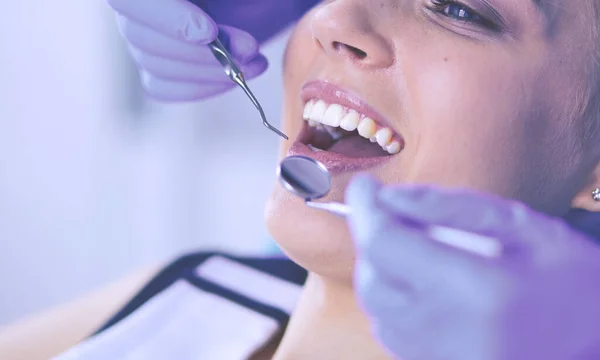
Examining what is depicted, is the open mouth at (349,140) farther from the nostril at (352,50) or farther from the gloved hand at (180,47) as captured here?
the gloved hand at (180,47)

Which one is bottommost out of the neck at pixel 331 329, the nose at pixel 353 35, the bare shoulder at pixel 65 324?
the bare shoulder at pixel 65 324

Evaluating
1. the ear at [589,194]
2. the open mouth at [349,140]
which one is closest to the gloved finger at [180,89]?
the open mouth at [349,140]

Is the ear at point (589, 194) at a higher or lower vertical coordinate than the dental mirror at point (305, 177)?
higher

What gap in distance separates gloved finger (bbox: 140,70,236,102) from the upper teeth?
403 mm

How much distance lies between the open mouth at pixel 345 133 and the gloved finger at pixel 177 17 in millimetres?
202

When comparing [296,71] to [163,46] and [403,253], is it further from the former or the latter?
[403,253]

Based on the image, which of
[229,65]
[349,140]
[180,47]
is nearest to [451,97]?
[349,140]

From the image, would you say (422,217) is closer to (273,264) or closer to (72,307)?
(273,264)

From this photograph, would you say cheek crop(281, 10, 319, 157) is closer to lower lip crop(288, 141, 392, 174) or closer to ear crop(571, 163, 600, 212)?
lower lip crop(288, 141, 392, 174)

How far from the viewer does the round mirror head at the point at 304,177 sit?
963mm

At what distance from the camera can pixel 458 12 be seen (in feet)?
3.21

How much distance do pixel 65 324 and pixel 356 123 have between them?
74 cm

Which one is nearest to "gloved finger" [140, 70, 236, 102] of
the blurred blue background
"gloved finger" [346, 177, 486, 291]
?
"gloved finger" [346, 177, 486, 291]

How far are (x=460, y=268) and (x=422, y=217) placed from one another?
68mm
